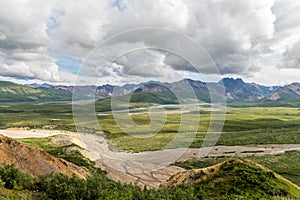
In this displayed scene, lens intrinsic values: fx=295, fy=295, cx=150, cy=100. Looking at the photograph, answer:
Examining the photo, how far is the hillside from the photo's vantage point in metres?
22.0

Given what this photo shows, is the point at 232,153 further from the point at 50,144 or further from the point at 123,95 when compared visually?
the point at 123,95

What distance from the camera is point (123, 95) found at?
71.8 feet

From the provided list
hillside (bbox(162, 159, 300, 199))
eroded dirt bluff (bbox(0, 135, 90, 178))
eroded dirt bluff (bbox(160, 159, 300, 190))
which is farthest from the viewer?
eroded dirt bluff (bbox(0, 135, 90, 178))

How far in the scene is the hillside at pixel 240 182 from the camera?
22.0 metres

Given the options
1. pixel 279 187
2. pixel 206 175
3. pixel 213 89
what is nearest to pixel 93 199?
pixel 213 89

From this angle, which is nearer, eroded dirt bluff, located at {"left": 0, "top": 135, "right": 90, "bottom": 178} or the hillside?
the hillside

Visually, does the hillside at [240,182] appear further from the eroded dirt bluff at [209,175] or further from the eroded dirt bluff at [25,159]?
the eroded dirt bluff at [25,159]

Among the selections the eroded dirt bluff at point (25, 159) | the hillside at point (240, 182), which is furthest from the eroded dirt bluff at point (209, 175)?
the eroded dirt bluff at point (25, 159)

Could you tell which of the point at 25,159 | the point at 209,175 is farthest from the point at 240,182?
the point at 25,159

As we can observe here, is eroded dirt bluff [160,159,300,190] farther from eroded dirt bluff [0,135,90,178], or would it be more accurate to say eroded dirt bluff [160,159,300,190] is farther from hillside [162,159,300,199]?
eroded dirt bluff [0,135,90,178]

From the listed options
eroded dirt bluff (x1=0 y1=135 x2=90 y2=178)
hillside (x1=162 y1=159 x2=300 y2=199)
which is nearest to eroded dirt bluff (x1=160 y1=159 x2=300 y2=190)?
hillside (x1=162 y1=159 x2=300 y2=199)

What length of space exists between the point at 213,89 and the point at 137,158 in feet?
188

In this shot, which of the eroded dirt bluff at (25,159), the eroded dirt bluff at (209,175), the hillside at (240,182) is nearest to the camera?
the hillside at (240,182)

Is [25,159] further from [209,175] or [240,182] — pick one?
[240,182]
